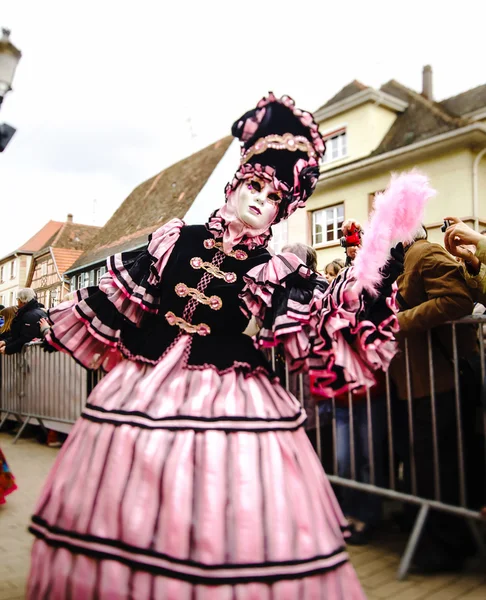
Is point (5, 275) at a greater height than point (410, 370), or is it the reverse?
point (5, 275)

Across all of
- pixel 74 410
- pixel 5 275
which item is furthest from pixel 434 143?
pixel 5 275

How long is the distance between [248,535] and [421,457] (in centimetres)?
162

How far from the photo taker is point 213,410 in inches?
69.8

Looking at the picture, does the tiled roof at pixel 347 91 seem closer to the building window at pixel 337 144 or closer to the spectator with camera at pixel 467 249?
the building window at pixel 337 144

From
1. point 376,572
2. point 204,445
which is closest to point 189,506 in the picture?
point 204,445

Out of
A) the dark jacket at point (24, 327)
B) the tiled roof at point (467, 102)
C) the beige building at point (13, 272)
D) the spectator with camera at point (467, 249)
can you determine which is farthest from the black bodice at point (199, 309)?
the beige building at point (13, 272)

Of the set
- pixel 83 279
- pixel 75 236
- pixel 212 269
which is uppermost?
pixel 75 236

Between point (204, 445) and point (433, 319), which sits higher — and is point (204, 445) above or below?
below

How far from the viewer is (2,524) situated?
367 cm

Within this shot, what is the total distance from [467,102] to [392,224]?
14.9 m

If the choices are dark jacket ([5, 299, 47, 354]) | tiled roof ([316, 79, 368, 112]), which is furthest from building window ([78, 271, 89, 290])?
dark jacket ([5, 299, 47, 354])

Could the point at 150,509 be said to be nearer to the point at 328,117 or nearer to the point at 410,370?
the point at 410,370

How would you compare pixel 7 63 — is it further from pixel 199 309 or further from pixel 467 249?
pixel 467 249

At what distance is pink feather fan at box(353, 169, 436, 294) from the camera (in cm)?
192
